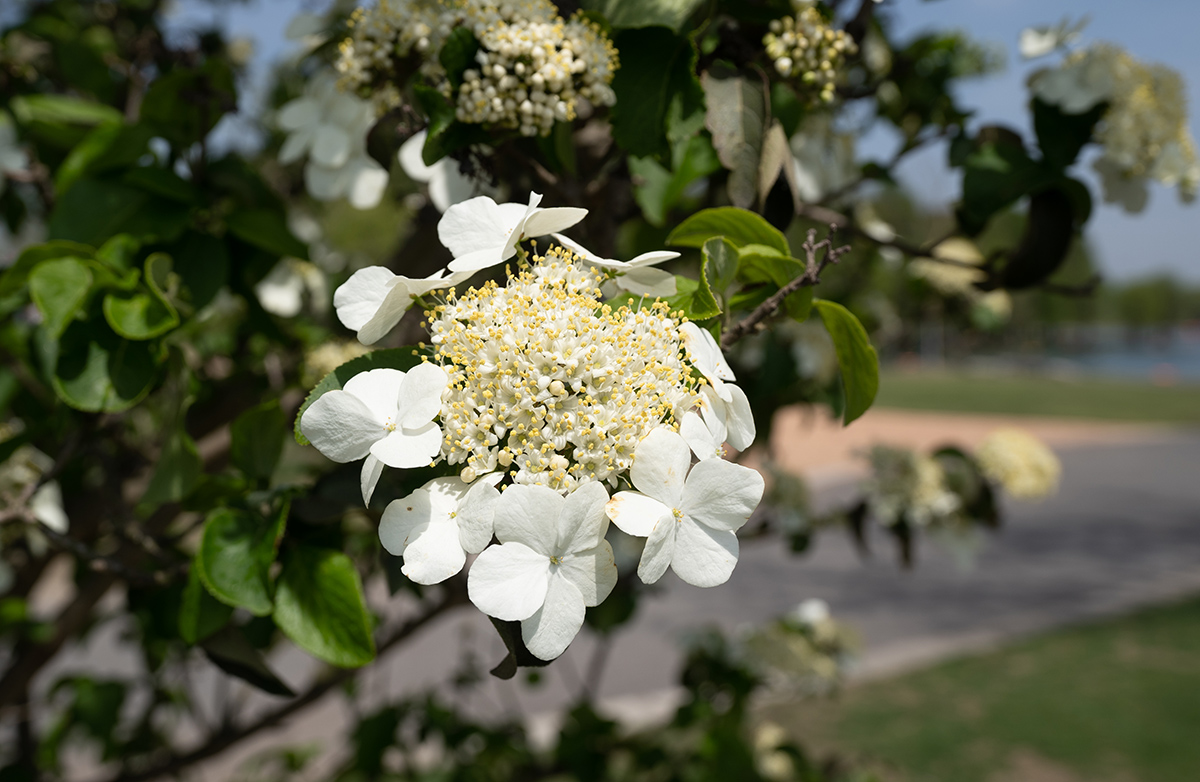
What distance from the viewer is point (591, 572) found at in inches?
24.3

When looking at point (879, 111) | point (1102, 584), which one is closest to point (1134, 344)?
point (1102, 584)

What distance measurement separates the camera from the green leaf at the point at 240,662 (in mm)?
985

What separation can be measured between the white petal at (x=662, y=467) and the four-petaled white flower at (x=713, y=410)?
23 mm

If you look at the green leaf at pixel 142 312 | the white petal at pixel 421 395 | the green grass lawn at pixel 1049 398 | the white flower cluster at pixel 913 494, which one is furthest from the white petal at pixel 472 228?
the green grass lawn at pixel 1049 398

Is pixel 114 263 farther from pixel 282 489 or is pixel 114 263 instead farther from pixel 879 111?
pixel 879 111

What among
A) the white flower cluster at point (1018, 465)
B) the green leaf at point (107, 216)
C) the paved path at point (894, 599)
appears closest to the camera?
the green leaf at point (107, 216)

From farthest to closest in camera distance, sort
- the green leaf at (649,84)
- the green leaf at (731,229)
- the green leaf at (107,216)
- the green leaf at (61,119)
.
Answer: the green leaf at (61,119)
the green leaf at (107,216)
the green leaf at (649,84)
the green leaf at (731,229)

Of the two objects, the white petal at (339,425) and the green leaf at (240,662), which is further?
the green leaf at (240,662)

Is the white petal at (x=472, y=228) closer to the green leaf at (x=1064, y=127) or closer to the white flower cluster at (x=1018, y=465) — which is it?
the green leaf at (x=1064, y=127)

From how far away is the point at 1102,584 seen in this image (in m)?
7.30

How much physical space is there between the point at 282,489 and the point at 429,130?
0.43 m

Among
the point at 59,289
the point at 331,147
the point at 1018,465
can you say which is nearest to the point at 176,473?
the point at 59,289

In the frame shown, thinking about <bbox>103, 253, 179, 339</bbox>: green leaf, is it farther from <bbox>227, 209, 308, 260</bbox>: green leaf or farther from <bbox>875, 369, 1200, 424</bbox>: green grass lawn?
<bbox>875, 369, 1200, 424</bbox>: green grass lawn

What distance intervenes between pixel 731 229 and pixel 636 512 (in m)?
0.35
